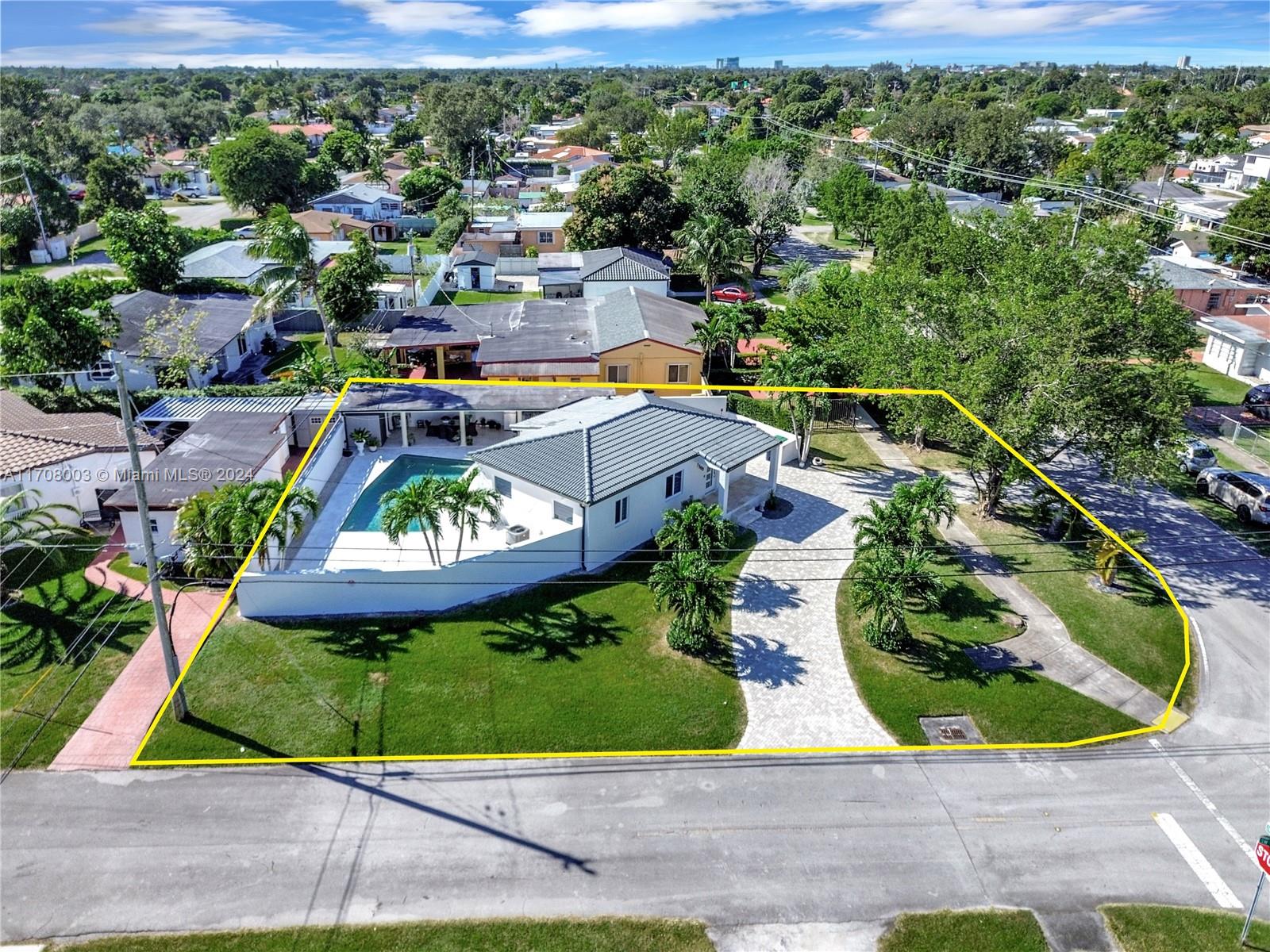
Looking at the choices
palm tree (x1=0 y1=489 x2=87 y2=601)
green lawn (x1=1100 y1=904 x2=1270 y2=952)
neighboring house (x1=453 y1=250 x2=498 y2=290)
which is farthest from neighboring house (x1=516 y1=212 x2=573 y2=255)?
green lawn (x1=1100 y1=904 x2=1270 y2=952)

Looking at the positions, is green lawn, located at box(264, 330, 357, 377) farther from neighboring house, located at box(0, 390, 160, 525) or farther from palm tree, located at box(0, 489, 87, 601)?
palm tree, located at box(0, 489, 87, 601)

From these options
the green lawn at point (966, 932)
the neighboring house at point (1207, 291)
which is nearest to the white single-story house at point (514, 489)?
the green lawn at point (966, 932)

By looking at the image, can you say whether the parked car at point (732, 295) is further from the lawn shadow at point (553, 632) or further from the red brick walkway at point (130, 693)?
the red brick walkway at point (130, 693)

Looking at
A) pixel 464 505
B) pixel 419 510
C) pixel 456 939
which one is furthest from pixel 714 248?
pixel 456 939

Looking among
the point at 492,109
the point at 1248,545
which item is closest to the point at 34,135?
the point at 492,109

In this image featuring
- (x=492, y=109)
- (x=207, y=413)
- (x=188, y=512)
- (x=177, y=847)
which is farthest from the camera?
(x=492, y=109)

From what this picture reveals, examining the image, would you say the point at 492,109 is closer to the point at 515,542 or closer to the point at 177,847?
the point at 515,542
